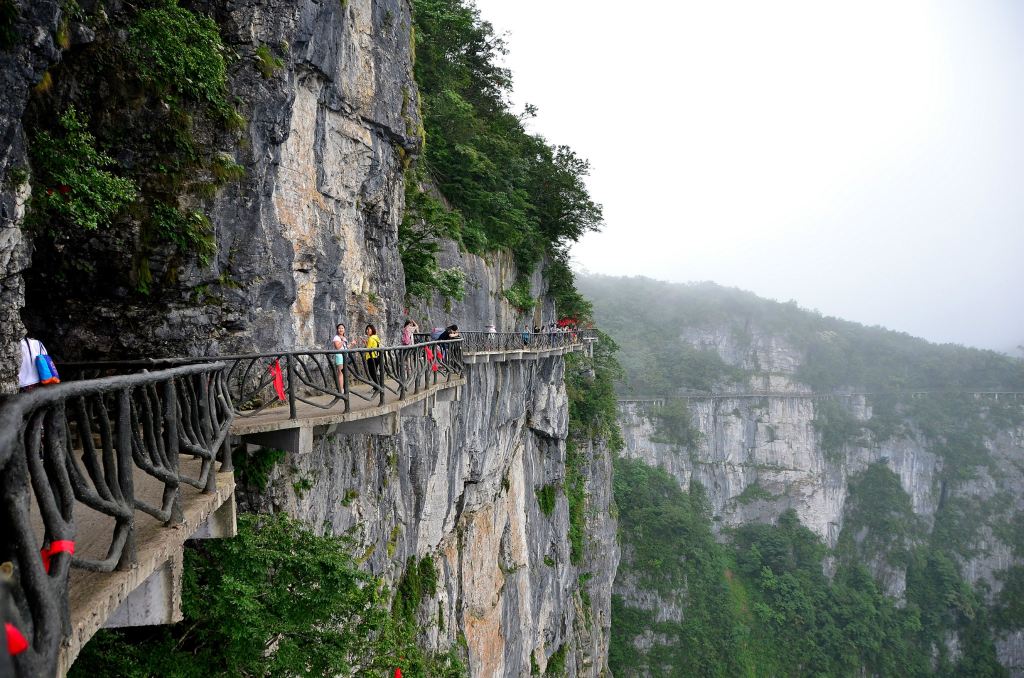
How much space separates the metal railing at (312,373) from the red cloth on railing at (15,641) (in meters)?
4.03

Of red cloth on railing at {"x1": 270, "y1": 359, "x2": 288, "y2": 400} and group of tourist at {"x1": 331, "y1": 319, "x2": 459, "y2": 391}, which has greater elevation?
group of tourist at {"x1": 331, "y1": 319, "x2": 459, "y2": 391}

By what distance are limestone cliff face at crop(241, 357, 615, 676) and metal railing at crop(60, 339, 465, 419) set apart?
72cm

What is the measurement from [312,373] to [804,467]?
82202mm

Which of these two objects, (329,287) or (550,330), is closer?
(329,287)

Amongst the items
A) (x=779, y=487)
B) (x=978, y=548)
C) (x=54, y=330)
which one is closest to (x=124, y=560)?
(x=54, y=330)

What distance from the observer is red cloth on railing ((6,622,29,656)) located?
1.34m

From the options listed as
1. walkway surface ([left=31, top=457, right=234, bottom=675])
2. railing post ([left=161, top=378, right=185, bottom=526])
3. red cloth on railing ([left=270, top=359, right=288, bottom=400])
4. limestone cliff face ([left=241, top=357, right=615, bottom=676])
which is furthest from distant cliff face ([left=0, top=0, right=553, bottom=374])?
railing post ([left=161, top=378, right=185, bottom=526])

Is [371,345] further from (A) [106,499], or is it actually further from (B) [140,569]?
(A) [106,499]

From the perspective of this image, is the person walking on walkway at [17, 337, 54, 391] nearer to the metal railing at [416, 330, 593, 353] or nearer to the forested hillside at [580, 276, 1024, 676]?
the metal railing at [416, 330, 593, 353]

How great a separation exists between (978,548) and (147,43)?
95260mm

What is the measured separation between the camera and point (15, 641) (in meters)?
1.34

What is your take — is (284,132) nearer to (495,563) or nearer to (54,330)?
(54,330)

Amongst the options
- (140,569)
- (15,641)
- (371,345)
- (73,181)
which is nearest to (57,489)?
(140,569)

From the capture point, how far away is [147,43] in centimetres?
706
